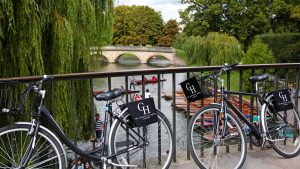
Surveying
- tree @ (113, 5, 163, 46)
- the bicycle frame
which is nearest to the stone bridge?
tree @ (113, 5, 163, 46)

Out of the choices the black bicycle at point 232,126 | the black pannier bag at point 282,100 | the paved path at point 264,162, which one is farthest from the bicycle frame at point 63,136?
the black pannier bag at point 282,100

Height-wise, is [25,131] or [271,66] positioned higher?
[271,66]

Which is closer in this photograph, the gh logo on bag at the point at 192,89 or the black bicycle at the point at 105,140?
the black bicycle at the point at 105,140

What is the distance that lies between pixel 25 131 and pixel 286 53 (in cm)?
A: 2437

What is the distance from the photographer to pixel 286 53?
986 inches

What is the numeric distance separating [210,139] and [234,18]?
116 feet

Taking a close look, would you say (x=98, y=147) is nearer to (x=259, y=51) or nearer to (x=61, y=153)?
(x=61, y=153)

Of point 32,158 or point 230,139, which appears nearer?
point 32,158

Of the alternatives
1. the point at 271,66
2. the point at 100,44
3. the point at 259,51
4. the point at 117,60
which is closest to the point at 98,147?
the point at 271,66

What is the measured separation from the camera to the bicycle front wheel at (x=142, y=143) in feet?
10.4

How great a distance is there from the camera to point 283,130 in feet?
13.7

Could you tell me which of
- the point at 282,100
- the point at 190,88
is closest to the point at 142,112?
the point at 190,88

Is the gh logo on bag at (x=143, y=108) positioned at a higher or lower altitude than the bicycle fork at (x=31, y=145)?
higher

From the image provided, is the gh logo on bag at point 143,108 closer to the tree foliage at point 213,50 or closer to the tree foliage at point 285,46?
the tree foliage at point 285,46
